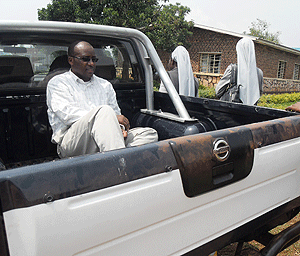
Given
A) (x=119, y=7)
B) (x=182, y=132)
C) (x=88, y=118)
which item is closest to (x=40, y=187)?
(x=88, y=118)

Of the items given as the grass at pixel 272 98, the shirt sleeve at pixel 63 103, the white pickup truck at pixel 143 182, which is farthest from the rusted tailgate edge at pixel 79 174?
the grass at pixel 272 98

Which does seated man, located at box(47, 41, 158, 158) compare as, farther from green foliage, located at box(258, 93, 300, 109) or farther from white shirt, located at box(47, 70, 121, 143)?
green foliage, located at box(258, 93, 300, 109)

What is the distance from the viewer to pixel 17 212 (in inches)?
36.7

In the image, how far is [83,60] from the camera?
238 cm

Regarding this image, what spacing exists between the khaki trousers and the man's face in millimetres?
561

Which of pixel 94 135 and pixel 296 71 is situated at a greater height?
pixel 296 71

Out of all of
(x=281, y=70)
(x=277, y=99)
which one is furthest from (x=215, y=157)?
(x=281, y=70)

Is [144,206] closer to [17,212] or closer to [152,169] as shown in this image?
[152,169]

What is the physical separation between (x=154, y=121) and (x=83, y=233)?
1836mm

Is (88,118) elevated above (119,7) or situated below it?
below

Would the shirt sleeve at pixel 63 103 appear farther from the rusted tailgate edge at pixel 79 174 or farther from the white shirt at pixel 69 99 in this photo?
the rusted tailgate edge at pixel 79 174

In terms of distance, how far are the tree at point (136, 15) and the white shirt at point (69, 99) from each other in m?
10.4

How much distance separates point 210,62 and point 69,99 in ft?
52.0

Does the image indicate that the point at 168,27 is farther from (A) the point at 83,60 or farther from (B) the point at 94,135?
(B) the point at 94,135
